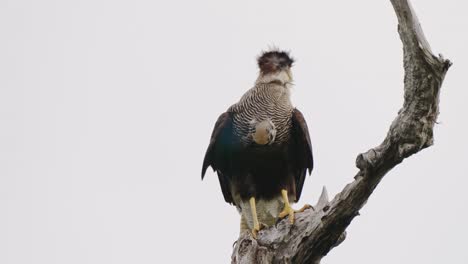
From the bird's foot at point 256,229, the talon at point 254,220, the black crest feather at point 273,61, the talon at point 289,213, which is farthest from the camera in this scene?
the black crest feather at point 273,61

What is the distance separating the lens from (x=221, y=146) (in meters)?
8.09

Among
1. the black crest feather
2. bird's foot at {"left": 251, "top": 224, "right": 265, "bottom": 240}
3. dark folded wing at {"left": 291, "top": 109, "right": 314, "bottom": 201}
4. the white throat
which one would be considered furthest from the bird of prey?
the black crest feather

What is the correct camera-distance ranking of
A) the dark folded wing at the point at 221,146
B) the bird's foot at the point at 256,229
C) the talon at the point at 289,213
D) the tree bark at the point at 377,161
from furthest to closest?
the dark folded wing at the point at 221,146
the bird's foot at the point at 256,229
the talon at the point at 289,213
the tree bark at the point at 377,161

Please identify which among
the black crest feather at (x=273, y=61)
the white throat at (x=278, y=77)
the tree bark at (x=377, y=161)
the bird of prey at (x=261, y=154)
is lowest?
the tree bark at (x=377, y=161)

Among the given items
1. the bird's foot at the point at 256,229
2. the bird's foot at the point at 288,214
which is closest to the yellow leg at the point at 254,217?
the bird's foot at the point at 256,229

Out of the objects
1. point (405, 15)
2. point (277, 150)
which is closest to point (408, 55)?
point (405, 15)

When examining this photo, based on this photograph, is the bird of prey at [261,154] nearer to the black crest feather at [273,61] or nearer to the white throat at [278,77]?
the white throat at [278,77]

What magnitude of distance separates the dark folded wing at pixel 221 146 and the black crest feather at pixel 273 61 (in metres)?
1.06

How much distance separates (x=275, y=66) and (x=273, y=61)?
0.27 ft

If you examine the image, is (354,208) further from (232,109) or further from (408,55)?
(232,109)

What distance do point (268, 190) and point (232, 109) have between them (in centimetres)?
100

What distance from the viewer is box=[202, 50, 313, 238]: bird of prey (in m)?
7.85

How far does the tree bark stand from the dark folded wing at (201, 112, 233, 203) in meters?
1.73

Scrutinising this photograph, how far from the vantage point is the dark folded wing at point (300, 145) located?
787 centimetres
